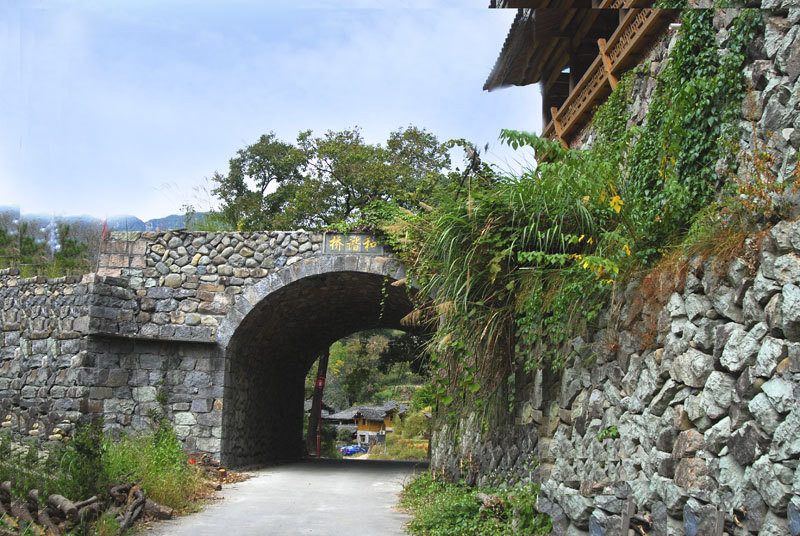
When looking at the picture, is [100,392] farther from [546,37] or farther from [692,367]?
[692,367]

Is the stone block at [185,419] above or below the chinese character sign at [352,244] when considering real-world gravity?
below

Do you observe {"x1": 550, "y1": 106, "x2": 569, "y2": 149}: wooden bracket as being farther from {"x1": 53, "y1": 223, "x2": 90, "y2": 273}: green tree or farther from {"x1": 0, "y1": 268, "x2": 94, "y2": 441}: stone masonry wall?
{"x1": 53, "y1": 223, "x2": 90, "y2": 273}: green tree

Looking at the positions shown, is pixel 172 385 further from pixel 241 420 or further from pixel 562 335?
pixel 562 335

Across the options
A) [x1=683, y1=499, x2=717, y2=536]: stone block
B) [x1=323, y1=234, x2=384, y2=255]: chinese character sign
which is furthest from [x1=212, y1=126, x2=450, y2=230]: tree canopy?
[x1=683, y1=499, x2=717, y2=536]: stone block

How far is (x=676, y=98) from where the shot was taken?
13.5 feet

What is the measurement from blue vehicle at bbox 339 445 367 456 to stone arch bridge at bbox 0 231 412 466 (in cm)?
1578

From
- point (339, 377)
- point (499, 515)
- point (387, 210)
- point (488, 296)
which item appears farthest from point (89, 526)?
point (339, 377)

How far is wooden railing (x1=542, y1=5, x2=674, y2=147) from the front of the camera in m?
5.80

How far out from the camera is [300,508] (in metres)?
6.87

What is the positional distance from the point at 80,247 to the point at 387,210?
7566 mm

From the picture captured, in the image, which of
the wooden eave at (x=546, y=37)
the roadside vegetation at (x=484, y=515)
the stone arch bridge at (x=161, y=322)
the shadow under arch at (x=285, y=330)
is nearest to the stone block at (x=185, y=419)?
the stone arch bridge at (x=161, y=322)

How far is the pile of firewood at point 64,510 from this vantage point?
4.66 meters

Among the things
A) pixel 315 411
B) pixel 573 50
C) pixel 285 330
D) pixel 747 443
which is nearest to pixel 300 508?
pixel 747 443

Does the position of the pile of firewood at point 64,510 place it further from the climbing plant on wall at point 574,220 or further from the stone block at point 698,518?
the stone block at point 698,518
